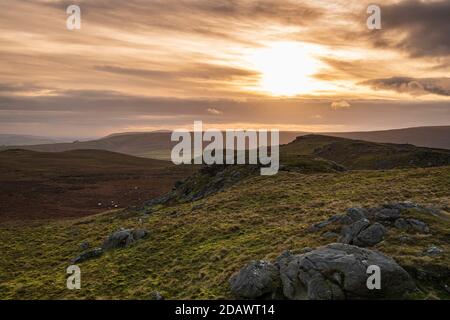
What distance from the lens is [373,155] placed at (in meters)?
96.8

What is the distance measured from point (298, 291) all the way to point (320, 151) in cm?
10617

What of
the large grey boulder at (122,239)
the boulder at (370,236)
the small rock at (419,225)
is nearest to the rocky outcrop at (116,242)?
the large grey boulder at (122,239)

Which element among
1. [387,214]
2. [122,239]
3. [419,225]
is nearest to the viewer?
[419,225]

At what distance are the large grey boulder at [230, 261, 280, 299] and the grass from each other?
1.00 m

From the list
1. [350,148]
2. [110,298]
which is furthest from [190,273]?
[350,148]

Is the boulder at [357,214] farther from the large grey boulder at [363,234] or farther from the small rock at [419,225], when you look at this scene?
the small rock at [419,225]

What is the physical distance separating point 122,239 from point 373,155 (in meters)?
79.8

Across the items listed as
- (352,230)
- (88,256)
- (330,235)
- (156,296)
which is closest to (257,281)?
(156,296)

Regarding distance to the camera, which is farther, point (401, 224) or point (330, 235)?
point (330, 235)

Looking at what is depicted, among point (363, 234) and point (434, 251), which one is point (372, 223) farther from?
point (434, 251)

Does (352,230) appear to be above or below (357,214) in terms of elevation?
below

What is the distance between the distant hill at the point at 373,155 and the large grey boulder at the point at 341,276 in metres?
50.1

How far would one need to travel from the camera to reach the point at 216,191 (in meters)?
54.3
